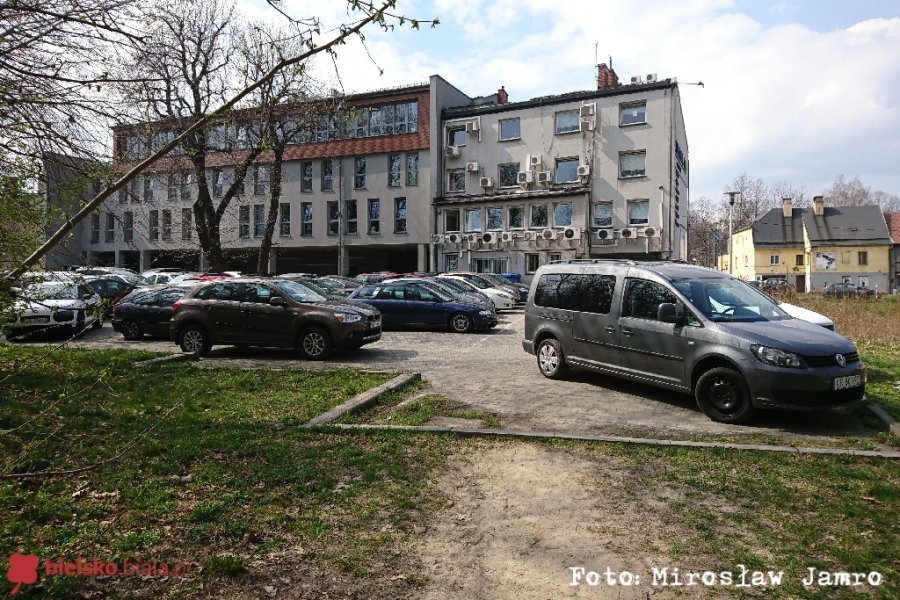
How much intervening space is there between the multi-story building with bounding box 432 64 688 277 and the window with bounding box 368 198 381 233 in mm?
4716

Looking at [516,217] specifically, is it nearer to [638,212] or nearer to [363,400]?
[638,212]

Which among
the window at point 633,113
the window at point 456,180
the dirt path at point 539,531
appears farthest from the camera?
the window at point 456,180

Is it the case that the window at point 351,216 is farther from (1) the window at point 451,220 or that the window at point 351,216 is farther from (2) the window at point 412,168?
(1) the window at point 451,220

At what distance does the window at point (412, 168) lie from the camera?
139 feet

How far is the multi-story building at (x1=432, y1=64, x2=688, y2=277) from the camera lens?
117 ft

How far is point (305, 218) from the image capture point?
1784 inches

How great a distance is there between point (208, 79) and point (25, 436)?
2230cm

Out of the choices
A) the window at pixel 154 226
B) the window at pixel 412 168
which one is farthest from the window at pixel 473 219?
the window at pixel 154 226

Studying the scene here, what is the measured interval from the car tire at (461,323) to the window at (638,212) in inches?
887

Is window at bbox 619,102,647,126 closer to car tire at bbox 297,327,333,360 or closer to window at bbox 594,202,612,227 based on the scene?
window at bbox 594,202,612,227

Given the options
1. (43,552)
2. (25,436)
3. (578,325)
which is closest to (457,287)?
(578,325)

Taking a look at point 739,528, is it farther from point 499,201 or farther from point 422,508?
point 499,201

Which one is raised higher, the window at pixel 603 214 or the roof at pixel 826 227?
the roof at pixel 826 227

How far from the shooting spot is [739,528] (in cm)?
410
